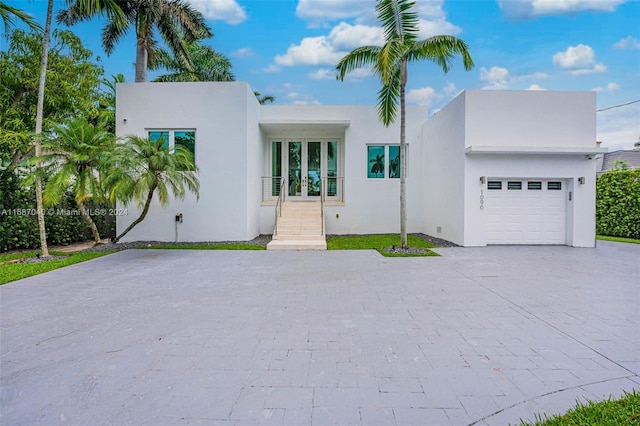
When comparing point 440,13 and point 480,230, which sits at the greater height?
point 440,13

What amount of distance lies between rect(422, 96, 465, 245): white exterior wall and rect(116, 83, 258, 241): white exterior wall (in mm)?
6937

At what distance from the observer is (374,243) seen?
10.8m

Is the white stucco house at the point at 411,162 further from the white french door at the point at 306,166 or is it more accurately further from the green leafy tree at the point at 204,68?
the green leafy tree at the point at 204,68

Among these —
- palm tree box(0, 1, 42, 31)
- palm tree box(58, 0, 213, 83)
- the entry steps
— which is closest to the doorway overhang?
the entry steps

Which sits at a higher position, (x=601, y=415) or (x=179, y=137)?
(x=179, y=137)

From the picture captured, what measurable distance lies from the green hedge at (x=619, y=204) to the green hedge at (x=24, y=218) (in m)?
20.6

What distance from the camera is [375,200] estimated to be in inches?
517

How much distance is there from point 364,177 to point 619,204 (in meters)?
10.4

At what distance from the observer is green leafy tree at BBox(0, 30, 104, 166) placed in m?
9.30

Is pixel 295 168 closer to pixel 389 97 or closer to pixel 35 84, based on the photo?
pixel 389 97

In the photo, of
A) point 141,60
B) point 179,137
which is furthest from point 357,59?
point 141,60

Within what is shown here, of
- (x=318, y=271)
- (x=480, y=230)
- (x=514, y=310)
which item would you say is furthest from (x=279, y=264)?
(x=480, y=230)

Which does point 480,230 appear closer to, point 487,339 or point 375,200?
point 375,200

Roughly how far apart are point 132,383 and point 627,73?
723 inches
